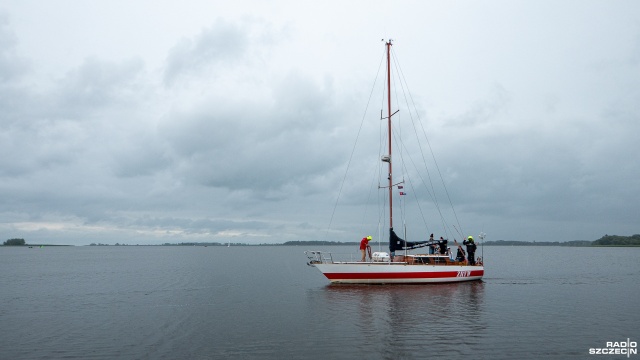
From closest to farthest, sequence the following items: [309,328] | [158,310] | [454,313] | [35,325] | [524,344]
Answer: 1. [524,344]
2. [309,328]
3. [35,325]
4. [454,313]
5. [158,310]

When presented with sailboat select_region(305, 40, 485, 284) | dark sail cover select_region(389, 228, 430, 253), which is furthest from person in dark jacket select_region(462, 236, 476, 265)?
dark sail cover select_region(389, 228, 430, 253)

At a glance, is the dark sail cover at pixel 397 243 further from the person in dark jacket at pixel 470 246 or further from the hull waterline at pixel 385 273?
the person in dark jacket at pixel 470 246

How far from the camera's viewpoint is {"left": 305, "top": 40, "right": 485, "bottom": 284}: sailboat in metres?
35.3

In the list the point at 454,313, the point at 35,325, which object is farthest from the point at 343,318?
the point at 35,325

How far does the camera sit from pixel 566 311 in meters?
25.4

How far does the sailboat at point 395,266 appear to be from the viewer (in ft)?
116

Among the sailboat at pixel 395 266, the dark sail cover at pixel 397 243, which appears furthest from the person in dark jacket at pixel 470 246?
the dark sail cover at pixel 397 243

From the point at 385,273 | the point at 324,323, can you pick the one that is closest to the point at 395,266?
the point at 385,273

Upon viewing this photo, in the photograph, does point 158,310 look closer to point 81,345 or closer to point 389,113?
point 81,345

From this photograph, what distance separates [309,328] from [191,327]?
19.5 feet

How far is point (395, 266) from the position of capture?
115 feet

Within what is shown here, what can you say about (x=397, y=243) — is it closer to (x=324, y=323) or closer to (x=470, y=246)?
(x=470, y=246)

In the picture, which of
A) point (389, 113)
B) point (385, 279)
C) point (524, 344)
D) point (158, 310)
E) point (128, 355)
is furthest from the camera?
point (389, 113)

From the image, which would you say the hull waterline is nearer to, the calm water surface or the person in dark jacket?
the calm water surface
